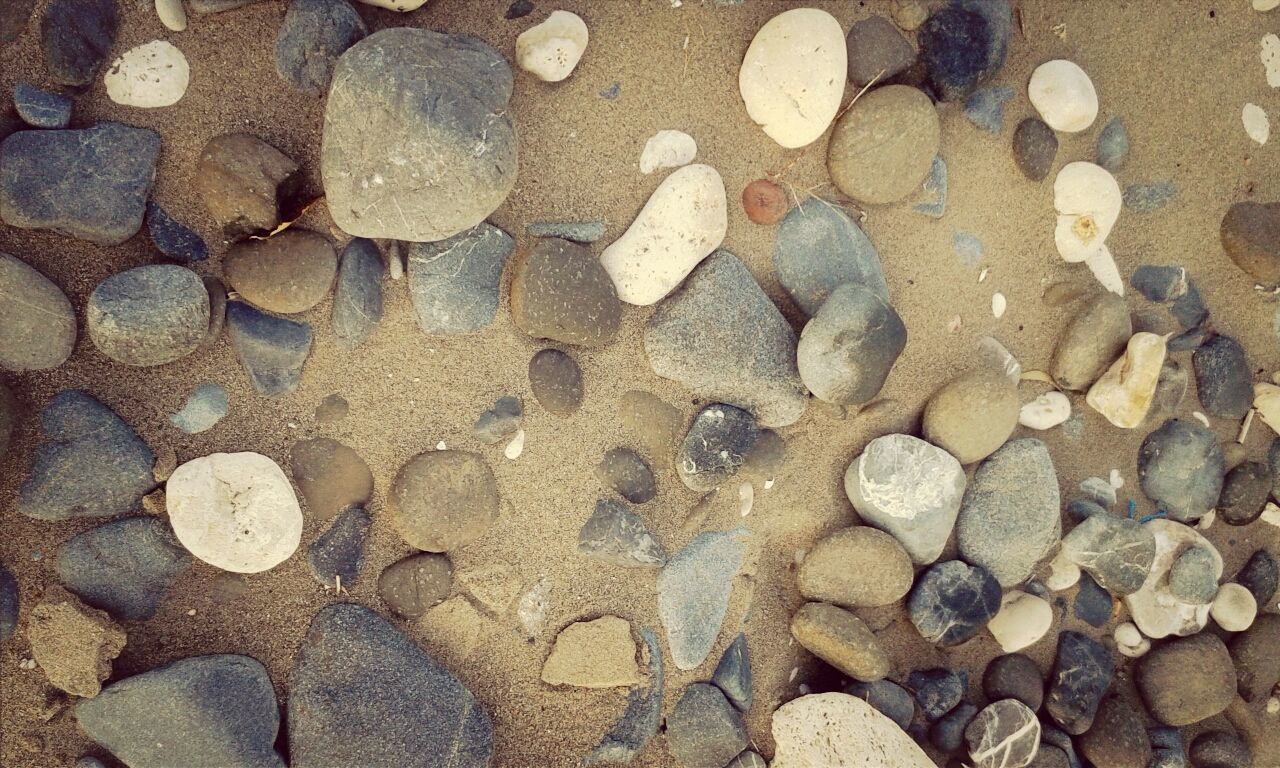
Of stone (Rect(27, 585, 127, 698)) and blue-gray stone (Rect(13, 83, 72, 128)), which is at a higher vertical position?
blue-gray stone (Rect(13, 83, 72, 128))

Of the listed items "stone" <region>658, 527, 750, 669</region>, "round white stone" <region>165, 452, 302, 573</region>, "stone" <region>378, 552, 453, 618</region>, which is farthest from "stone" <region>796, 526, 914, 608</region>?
"round white stone" <region>165, 452, 302, 573</region>

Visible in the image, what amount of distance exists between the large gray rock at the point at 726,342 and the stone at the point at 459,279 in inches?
17.6

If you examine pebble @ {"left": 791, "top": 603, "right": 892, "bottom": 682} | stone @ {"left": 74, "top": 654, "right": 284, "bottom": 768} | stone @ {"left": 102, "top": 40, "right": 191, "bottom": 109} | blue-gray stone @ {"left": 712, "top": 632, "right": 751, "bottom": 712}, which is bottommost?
stone @ {"left": 74, "top": 654, "right": 284, "bottom": 768}

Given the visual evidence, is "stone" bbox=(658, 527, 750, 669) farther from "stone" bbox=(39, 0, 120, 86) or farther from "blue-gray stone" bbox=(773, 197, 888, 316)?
"stone" bbox=(39, 0, 120, 86)

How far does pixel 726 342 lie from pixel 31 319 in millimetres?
1694

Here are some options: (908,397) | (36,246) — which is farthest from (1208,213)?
(36,246)

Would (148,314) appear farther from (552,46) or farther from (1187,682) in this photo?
(1187,682)

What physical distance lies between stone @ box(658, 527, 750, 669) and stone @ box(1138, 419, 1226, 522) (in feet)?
4.77

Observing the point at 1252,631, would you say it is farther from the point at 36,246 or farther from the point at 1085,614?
the point at 36,246

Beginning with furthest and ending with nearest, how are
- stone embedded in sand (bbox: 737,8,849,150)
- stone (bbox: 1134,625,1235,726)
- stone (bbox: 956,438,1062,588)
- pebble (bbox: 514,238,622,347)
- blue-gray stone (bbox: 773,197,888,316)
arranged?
1. stone (bbox: 1134,625,1235,726)
2. stone (bbox: 956,438,1062,588)
3. blue-gray stone (bbox: 773,197,888,316)
4. stone embedded in sand (bbox: 737,8,849,150)
5. pebble (bbox: 514,238,622,347)

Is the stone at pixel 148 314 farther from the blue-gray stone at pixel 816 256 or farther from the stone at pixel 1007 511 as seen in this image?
the stone at pixel 1007 511

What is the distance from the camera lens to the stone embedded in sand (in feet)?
6.81

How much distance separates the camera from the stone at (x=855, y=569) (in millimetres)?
2193

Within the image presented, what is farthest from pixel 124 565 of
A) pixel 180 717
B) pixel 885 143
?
Answer: pixel 885 143
